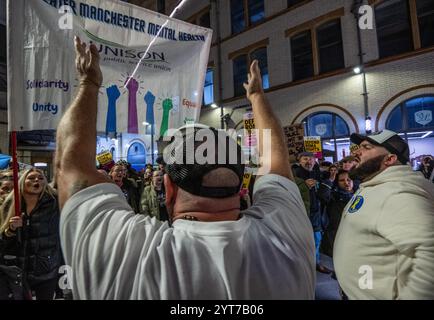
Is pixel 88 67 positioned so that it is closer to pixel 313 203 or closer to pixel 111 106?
pixel 111 106

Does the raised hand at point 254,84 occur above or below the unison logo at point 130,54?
below

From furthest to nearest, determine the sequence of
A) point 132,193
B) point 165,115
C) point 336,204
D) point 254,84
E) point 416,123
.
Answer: point 416,123 < point 132,193 < point 336,204 < point 165,115 < point 254,84

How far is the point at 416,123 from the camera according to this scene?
31.5ft

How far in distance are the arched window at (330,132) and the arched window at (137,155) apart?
10.1 meters

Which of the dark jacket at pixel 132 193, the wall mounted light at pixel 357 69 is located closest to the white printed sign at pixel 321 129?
the wall mounted light at pixel 357 69

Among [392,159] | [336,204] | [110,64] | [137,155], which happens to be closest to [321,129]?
[336,204]

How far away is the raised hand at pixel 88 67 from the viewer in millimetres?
1101

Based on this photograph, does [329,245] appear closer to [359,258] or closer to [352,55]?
[359,258]

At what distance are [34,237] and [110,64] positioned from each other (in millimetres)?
1767

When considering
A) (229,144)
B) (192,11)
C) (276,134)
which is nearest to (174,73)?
(276,134)

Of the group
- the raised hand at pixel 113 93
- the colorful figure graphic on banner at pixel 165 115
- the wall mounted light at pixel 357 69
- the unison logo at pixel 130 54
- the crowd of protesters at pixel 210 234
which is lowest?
the crowd of protesters at pixel 210 234

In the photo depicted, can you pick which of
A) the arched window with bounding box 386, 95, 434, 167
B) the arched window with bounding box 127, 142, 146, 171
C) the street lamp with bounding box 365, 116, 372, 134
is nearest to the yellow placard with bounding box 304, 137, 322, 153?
the street lamp with bounding box 365, 116, 372, 134

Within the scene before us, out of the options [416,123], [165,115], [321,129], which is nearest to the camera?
[165,115]

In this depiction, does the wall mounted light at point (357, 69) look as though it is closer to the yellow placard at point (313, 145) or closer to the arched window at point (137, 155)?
the yellow placard at point (313, 145)
